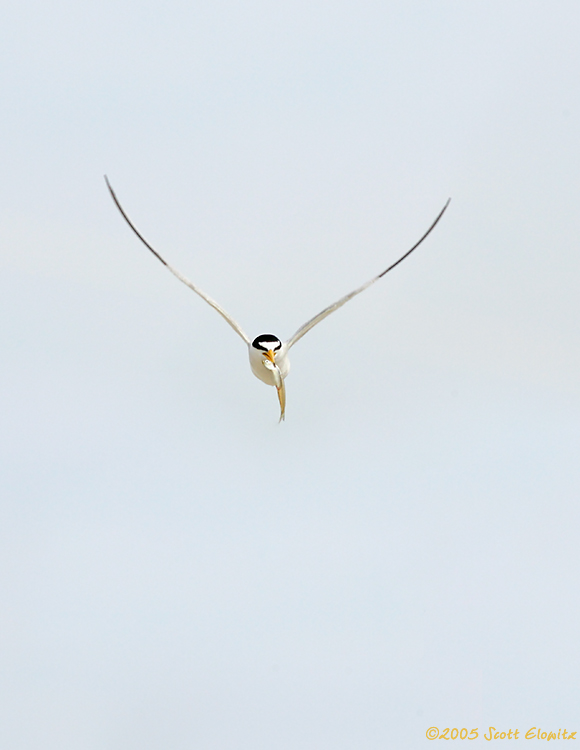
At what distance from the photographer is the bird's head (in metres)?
21.2

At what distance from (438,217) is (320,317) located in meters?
3.69

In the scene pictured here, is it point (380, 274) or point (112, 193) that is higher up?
point (112, 193)

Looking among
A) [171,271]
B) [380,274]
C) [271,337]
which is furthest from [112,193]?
[380,274]

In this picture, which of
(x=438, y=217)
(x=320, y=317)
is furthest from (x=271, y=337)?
(x=438, y=217)

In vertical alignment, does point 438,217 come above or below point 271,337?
above

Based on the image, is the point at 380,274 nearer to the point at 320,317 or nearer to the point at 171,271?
the point at 320,317

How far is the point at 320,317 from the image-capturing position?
21.2 metres

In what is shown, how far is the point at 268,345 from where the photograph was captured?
2123cm

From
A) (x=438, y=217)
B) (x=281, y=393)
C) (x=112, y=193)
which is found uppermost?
(x=112, y=193)

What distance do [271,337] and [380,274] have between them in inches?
120

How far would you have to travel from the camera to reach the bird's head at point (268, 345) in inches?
834

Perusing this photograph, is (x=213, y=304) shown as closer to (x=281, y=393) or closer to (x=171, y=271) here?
(x=171, y=271)

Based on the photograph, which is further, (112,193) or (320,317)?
(320,317)

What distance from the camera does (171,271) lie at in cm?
2170
